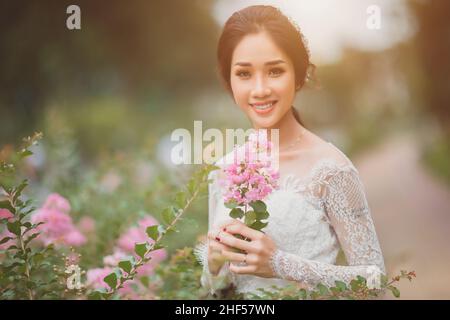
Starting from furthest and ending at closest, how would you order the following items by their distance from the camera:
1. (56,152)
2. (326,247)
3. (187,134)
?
(56,152) < (187,134) < (326,247)

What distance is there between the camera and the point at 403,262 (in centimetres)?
222

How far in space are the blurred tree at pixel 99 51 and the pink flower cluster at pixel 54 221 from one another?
0.58 metres

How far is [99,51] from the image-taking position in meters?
2.29

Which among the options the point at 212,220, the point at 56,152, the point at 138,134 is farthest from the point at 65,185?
the point at 212,220

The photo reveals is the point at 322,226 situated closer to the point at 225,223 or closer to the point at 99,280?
the point at 225,223

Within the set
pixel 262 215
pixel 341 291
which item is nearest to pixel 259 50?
pixel 262 215

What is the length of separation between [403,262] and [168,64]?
1225 millimetres

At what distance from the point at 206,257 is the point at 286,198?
0.27 meters

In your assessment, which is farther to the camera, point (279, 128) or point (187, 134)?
point (187, 134)

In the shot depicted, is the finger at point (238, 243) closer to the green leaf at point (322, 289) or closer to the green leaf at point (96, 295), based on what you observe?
the green leaf at point (322, 289)

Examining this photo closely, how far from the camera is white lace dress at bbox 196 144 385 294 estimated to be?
150 cm

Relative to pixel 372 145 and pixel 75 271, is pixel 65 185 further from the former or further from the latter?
pixel 372 145

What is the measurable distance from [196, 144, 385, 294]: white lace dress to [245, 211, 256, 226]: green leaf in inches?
3.4

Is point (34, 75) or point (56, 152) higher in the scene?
point (34, 75)
